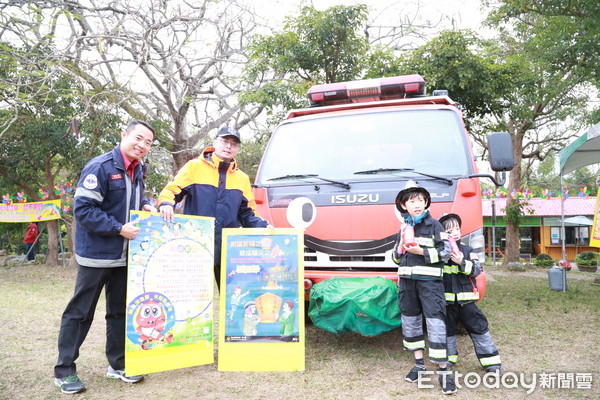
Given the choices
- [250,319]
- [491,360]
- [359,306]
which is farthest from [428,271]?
[250,319]

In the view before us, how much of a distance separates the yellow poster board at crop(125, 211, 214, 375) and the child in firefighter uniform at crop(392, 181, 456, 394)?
1535mm

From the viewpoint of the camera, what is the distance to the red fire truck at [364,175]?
149 inches

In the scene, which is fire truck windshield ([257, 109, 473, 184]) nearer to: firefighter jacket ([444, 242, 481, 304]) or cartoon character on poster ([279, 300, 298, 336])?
firefighter jacket ([444, 242, 481, 304])

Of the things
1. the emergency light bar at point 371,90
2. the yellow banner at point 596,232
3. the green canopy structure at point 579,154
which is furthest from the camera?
the yellow banner at point 596,232

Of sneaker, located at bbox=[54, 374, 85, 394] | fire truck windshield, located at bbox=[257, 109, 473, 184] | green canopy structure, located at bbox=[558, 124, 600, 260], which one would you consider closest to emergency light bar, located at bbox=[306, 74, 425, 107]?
fire truck windshield, located at bbox=[257, 109, 473, 184]

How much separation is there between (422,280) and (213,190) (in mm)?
1859

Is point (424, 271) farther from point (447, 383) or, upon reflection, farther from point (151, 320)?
point (151, 320)

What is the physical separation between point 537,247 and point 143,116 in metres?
21.9

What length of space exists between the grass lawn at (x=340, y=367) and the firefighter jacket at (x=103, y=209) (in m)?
0.98

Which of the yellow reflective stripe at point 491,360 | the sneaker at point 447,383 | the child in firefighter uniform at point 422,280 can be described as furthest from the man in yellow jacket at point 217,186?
the yellow reflective stripe at point 491,360

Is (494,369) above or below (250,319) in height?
below

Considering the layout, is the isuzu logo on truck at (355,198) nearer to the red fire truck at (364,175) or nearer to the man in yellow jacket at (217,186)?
the red fire truck at (364,175)

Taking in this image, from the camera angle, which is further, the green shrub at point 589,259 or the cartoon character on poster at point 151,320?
the green shrub at point 589,259

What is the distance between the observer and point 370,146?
14.1 ft
